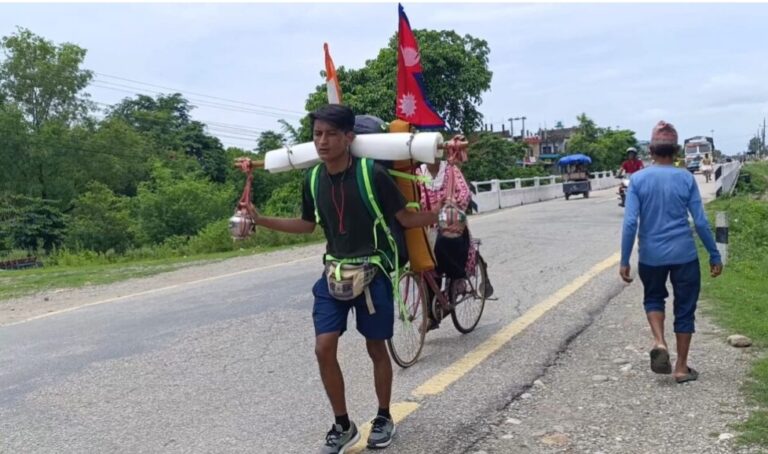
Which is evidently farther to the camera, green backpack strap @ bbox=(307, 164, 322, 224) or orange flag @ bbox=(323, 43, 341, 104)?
orange flag @ bbox=(323, 43, 341, 104)

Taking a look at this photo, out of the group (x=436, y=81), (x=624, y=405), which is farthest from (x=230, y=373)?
(x=436, y=81)

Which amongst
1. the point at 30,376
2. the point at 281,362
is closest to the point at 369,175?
the point at 281,362

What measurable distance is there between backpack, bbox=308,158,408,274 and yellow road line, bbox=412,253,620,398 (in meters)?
1.14

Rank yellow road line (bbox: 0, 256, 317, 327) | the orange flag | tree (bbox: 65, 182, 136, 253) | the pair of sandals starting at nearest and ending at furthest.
Result: 1. the orange flag
2. the pair of sandals
3. yellow road line (bbox: 0, 256, 317, 327)
4. tree (bbox: 65, 182, 136, 253)

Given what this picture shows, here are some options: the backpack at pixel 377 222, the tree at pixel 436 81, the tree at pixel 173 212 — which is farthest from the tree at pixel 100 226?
the backpack at pixel 377 222

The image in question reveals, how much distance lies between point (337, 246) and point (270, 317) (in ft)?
12.4

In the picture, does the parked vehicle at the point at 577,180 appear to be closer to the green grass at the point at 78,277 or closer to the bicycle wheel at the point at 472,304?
the green grass at the point at 78,277

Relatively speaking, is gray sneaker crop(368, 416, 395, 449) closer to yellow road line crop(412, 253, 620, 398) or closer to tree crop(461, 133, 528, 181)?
yellow road line crop(412, 253, 620, 398)

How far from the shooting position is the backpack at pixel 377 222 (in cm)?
362

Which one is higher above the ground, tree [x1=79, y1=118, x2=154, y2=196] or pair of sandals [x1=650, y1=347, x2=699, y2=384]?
tree [x1=79, y1=118, x2=154, y2=196]

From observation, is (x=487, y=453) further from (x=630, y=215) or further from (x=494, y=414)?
(x=630, y=215)

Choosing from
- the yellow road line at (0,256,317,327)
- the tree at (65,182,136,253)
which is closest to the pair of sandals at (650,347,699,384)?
the yellow road line at (0,256,317,327)

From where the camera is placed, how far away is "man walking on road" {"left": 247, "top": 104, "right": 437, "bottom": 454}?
359cm

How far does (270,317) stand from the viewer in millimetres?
7293
